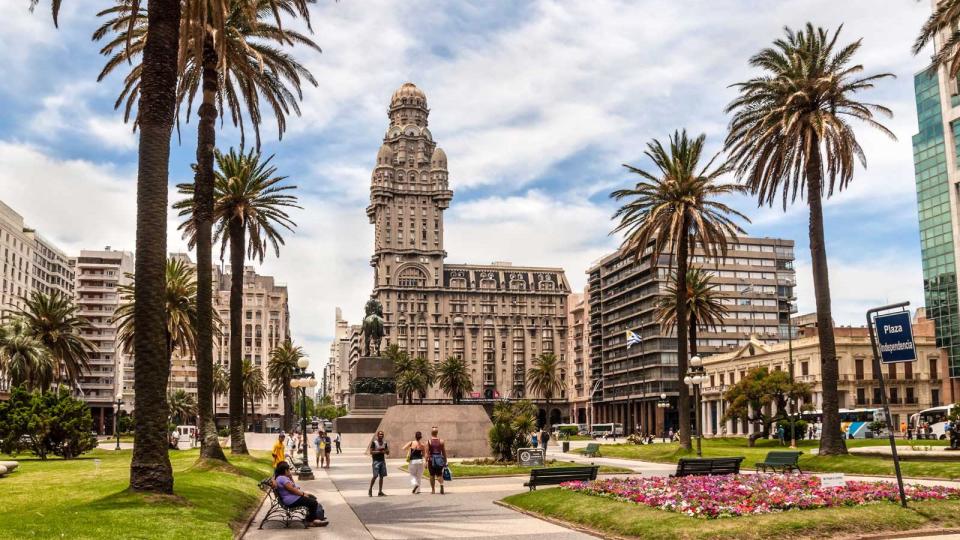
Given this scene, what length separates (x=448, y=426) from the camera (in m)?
46.8

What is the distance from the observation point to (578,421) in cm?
17675

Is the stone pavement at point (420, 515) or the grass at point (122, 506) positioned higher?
the grass at point (122, 506)

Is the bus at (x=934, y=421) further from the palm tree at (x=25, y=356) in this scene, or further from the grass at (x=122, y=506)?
the palm tree at (x=25, y=356)

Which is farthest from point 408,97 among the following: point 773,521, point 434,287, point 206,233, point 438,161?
point 773,521

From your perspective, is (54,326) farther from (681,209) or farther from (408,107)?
(408,107)

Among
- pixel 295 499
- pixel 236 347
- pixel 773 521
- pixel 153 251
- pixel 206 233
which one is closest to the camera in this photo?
pixel 773 521

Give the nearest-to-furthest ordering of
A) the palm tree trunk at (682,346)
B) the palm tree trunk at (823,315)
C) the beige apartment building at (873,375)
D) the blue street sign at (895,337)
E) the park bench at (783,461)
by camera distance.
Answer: the blue street sign at (895,337) → the park bench at (783,461) → the palm tree trunk at (823,315) → the palm tree trunk at (682,346) → the beige apartment building at (873,375)

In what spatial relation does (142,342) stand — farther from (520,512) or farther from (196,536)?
(520,512)

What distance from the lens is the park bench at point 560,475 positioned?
24047 mm

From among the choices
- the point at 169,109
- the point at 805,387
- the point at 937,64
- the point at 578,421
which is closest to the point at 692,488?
the point at 169,109

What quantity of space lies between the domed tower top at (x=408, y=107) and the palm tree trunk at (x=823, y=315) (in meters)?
155

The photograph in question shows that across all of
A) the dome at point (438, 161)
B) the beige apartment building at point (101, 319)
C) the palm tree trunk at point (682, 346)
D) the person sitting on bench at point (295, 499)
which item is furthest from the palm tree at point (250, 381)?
the person sitting on bench at point (295, 499)

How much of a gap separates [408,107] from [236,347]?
495 feet

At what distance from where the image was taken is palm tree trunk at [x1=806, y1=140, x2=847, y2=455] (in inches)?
1416
